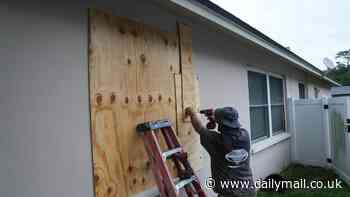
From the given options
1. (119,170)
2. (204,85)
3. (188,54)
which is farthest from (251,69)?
(119,170)

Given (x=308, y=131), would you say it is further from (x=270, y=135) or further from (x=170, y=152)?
(x=170, y=152)

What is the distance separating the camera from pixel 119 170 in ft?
8.99

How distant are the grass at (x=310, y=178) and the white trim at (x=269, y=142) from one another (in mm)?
804

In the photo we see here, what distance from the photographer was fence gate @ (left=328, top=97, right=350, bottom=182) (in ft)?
21.5

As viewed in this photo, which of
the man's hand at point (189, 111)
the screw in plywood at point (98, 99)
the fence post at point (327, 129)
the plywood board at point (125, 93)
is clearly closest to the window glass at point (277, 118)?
the fence post at point (327, 129)

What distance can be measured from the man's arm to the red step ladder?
15.8 inches

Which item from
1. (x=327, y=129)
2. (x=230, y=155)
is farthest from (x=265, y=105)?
(x=230, y=155)

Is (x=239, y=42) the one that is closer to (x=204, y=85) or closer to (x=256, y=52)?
(x=256, y=52)

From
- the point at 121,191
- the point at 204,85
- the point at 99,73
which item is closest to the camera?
the point at 99,73

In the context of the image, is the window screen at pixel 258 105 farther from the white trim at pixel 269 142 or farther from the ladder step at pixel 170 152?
the ladder step at pixel 170 152

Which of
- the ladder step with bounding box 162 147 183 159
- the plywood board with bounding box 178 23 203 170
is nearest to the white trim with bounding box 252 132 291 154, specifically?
the plywood board with bounding box 178 23 203 170

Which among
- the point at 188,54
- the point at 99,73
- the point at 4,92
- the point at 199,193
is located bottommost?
the point at 199,193

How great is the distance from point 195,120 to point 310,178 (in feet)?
15.8

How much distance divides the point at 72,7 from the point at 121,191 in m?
1.59
